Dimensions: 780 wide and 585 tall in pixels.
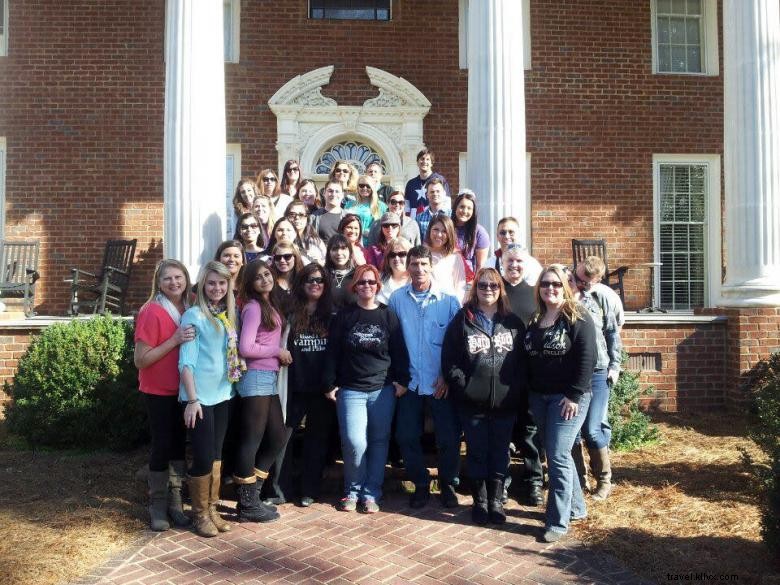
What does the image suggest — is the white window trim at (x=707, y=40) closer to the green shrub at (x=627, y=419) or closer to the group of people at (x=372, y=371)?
the green shrub at (x=627, y=419)

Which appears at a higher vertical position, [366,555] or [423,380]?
[423,380]

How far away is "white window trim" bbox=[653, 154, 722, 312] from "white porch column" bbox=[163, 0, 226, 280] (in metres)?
7.58

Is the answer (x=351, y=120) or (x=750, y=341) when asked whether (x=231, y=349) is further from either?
(x=351, y=120)

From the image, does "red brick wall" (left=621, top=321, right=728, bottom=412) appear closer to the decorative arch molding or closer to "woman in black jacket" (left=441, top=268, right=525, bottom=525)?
"woman in black jacket" (left=441, top=268, right=525, bottom=525)

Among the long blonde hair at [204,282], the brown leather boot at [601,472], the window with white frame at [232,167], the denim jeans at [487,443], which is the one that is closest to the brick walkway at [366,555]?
the denim jeans at [487,443]

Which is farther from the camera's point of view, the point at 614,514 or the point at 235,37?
the point at 235,37

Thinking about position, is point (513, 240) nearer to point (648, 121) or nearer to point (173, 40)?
point (173, 40)

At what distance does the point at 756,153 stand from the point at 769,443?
15.6ft

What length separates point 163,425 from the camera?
4.75 meters

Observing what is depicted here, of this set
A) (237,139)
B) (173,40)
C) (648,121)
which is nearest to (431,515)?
(173,40)

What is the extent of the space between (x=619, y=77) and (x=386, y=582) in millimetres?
10138

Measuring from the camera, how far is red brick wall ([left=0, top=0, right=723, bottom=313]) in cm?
1133

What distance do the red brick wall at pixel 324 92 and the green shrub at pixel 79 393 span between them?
4399 millimetres

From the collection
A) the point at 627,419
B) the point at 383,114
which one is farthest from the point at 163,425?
the point at 383,114
